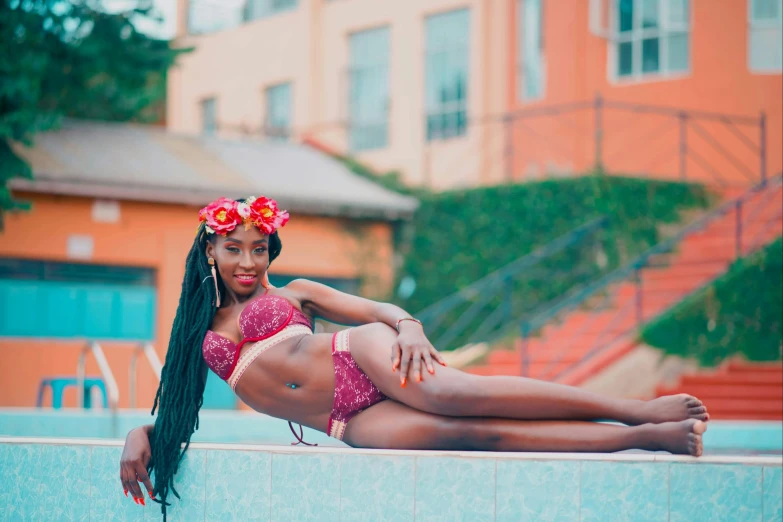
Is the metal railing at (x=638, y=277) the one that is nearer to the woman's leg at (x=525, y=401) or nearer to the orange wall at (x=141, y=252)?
the orange wall at (x=141, y=252)


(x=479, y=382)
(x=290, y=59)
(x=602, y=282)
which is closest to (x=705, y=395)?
(x=602, y=282)

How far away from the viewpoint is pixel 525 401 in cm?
448

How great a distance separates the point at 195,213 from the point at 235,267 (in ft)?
35.8

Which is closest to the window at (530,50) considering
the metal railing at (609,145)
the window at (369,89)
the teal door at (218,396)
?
the metal railing at (609,145)

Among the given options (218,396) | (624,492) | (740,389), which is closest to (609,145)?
(740,389)

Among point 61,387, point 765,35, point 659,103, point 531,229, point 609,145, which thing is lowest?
point 61,387

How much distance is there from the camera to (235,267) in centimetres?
502

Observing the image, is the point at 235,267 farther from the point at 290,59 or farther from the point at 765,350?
the point at 290,59

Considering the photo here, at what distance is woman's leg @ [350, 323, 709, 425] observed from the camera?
4379 mm

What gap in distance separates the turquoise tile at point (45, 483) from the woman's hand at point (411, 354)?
1.51 meters

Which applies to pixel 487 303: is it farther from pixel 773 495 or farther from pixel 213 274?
pixel 773 495

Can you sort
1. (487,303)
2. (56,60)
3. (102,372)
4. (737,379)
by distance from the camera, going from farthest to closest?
(487,303)
(56,60)
(737,379)
(102,372)

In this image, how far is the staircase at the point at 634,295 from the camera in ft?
40.1

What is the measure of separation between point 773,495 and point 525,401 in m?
0.97
